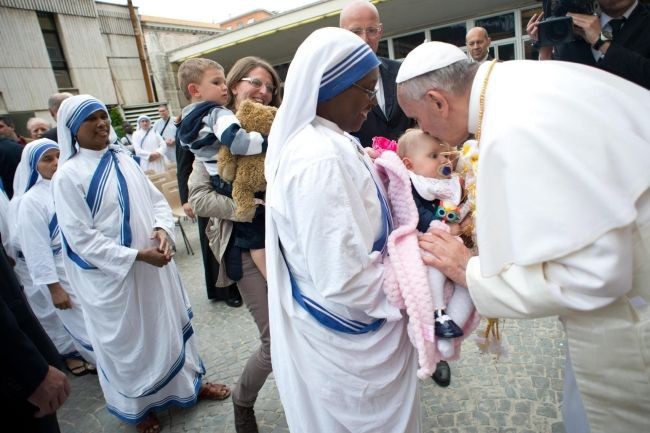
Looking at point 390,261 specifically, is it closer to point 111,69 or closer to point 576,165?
point 576,165

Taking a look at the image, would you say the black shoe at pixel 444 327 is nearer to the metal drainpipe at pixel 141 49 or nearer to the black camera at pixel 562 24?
the black camera at pixel 562 24

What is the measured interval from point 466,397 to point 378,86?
8.08 ft

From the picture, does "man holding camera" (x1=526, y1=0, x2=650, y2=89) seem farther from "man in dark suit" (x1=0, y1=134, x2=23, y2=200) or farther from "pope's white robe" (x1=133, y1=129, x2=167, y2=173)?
"pope's white robe" (x1=133, y1=129, x2=167, y2=173)

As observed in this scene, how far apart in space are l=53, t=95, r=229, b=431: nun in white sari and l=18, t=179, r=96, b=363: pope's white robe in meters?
0.77

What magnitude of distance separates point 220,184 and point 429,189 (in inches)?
56.6

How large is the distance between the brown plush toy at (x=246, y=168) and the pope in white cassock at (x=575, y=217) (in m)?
1.41

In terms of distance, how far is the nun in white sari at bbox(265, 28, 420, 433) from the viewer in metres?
1.45

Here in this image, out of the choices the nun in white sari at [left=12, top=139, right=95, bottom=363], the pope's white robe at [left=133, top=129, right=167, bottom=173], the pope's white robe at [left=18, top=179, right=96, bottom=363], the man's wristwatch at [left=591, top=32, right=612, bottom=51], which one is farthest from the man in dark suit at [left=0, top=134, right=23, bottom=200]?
the man's wristwatch at [left=591, top=32, right=612, bottom=51]

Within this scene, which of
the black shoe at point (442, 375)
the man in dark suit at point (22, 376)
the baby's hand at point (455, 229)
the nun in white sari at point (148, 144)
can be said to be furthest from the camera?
the nun in white sari at point (148, 144)

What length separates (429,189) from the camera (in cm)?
204

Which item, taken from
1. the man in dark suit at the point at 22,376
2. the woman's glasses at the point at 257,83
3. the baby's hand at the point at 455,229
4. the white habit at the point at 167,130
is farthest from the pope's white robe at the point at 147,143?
the baby's hand at the point at 455,229

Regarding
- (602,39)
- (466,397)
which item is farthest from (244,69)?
(466,397)

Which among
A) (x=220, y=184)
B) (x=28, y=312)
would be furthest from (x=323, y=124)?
(x=28, y=312)

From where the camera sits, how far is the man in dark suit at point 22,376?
138 cm
